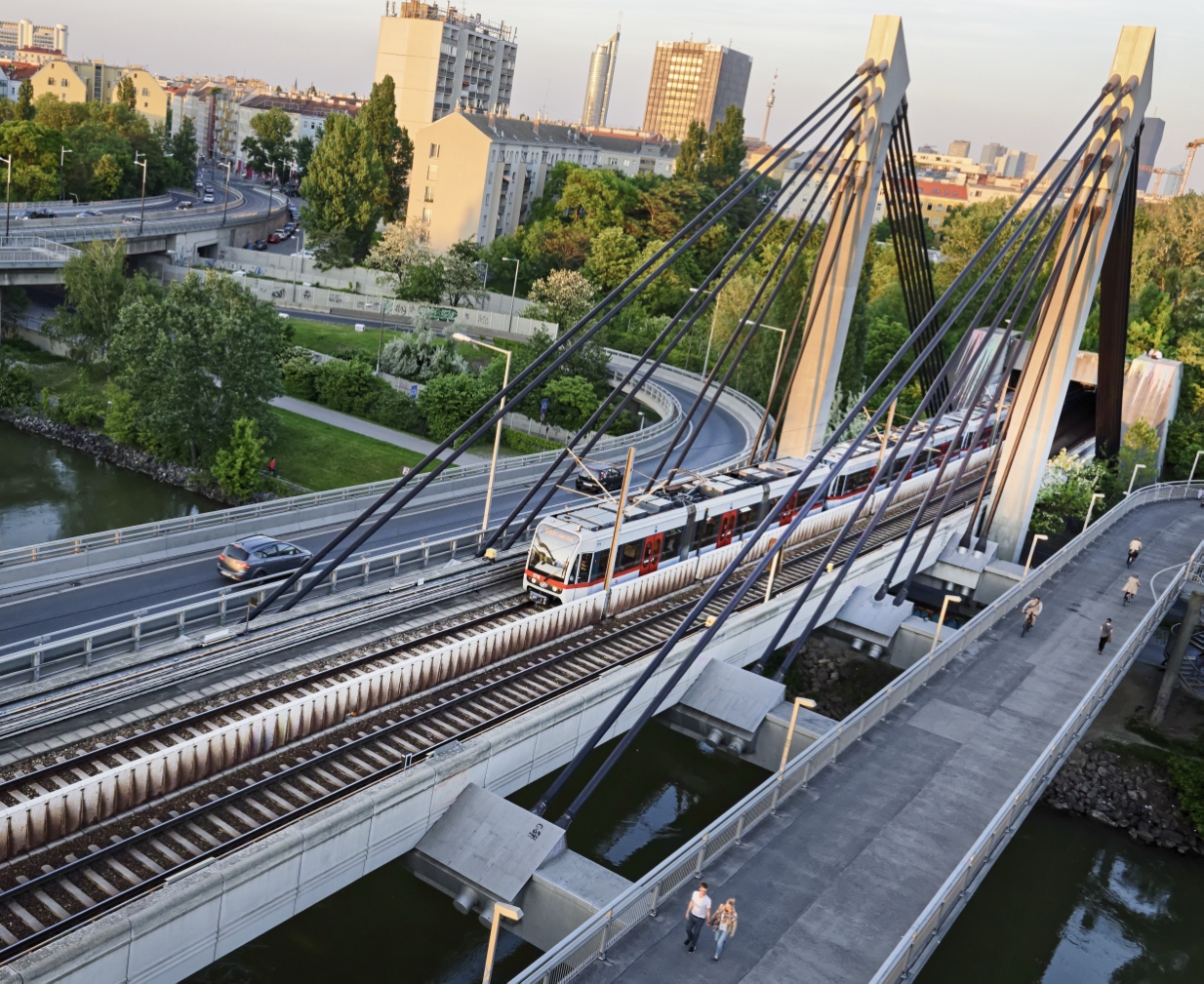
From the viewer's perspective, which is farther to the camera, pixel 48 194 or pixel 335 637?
pixel 48 194

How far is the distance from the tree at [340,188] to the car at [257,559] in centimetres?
5869

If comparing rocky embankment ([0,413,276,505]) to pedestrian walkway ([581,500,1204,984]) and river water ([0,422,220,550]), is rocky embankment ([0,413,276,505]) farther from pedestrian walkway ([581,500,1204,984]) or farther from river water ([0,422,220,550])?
pedestrian walkway ([581,500,1204,984])

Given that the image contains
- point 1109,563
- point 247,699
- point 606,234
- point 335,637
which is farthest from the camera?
point 606,234

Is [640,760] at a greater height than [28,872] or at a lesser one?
lesser

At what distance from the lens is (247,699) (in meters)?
21.7

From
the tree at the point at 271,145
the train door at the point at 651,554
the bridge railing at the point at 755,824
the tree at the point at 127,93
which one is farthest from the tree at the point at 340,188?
the bridge railing at the point at 755,824

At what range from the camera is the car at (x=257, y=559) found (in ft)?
105

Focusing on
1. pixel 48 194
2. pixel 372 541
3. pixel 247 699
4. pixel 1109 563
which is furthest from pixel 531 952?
pixel 48 194

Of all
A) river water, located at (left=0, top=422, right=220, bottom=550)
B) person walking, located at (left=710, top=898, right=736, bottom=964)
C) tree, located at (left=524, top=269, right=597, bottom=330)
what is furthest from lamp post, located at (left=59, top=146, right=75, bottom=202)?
person walking, located at (left=710, top=898, right=736, bottom=964)

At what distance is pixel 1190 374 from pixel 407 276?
52.9 m

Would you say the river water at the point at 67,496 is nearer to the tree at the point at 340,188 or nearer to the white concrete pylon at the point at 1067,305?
the white concrete pylon at the point at 1067,305

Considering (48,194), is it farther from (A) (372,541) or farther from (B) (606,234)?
(A) (372,541)

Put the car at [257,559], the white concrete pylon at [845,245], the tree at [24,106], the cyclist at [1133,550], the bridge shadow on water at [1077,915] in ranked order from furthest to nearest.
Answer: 1. the tree at [24,106]
2. the cyclist at [1133,550]
3. the white concrete pylon at [845,245]
4. the car at [257,559]
5. the bridge shadow on water at [1077,915]

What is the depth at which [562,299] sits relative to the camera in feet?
255
